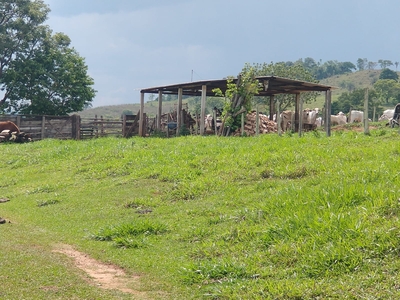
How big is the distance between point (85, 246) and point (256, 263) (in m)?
3.18

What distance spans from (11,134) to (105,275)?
21.8 m

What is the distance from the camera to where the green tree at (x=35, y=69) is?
34406 mm

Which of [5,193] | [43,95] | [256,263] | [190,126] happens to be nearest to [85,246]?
[256,263]

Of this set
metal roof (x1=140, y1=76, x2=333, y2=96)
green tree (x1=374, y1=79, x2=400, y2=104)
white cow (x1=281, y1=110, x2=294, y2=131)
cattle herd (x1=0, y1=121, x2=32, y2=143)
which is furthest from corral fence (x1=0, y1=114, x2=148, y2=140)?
green tree (x1=374, y1=79, x2=400, y2=104)

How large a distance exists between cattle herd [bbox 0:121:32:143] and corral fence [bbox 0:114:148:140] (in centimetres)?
147

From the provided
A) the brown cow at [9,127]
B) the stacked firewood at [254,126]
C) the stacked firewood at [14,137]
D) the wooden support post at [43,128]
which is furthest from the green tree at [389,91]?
the brown cow at [9,127]

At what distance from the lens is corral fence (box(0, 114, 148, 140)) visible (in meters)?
28.2

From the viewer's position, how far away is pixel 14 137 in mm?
25672

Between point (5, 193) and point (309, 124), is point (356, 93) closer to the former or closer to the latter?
point (309, 124)

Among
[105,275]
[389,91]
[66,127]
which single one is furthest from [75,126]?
[389,91]

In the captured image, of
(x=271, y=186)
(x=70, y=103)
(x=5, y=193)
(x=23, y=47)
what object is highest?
(x=23, y=47)

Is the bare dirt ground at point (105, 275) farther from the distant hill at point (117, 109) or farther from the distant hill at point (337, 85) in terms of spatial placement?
the distant hill at point (117, 109)

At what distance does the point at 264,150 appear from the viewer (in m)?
12.3

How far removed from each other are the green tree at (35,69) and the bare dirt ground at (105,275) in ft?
96.4
